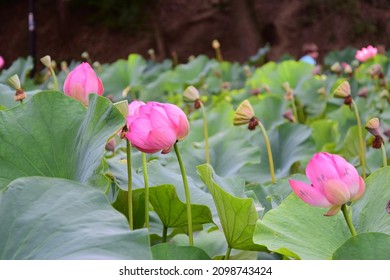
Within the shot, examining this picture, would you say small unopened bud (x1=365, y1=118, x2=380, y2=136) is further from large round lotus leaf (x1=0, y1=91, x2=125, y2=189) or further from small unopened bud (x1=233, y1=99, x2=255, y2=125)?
large round lotus leaf (x1=0, y1=91, x2=125, y2=189)

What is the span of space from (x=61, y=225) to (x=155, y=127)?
16 centimetres

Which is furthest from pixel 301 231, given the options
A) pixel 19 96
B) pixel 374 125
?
pixel 19 96

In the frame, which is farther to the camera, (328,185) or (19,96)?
(19,96)

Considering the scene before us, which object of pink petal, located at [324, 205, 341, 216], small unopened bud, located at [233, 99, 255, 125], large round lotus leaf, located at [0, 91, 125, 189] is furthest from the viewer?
small unopened bud, located at [233, 99, 255, 125]

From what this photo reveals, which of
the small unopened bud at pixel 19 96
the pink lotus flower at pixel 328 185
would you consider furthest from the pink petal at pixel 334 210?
the small unopened bud at pixel 19 96

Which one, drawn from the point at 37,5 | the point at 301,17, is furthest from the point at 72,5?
the point at 301,17

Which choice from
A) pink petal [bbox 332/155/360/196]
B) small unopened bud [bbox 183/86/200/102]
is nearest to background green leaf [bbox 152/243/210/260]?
pink petal [bbox 332/155/360/196]

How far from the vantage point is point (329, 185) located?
0.69 meters

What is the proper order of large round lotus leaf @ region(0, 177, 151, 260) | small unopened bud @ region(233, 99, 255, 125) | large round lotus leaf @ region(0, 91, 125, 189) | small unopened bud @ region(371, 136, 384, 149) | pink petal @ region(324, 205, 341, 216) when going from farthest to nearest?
small unopened bud @ region(233, 99, 255, 125) < small unopened bud @ region(371, 136, 384, 149) < large round lotus leaf @ region(0, 91, 125, 189) < pink petal @ region(324, 205, 341, 216) < large round lotus leaf @ region(0, 177, 151, 260)

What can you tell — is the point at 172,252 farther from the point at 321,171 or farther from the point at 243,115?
the point at 243,115

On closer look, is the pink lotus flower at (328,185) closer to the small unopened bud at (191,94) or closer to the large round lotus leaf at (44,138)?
the large round lotus leaf at (44,138)

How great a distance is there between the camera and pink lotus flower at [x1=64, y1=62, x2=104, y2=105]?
0.85 meters

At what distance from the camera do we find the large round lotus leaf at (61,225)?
60 cm

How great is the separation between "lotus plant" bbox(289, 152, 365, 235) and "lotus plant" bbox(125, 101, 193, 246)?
13 centimetres
